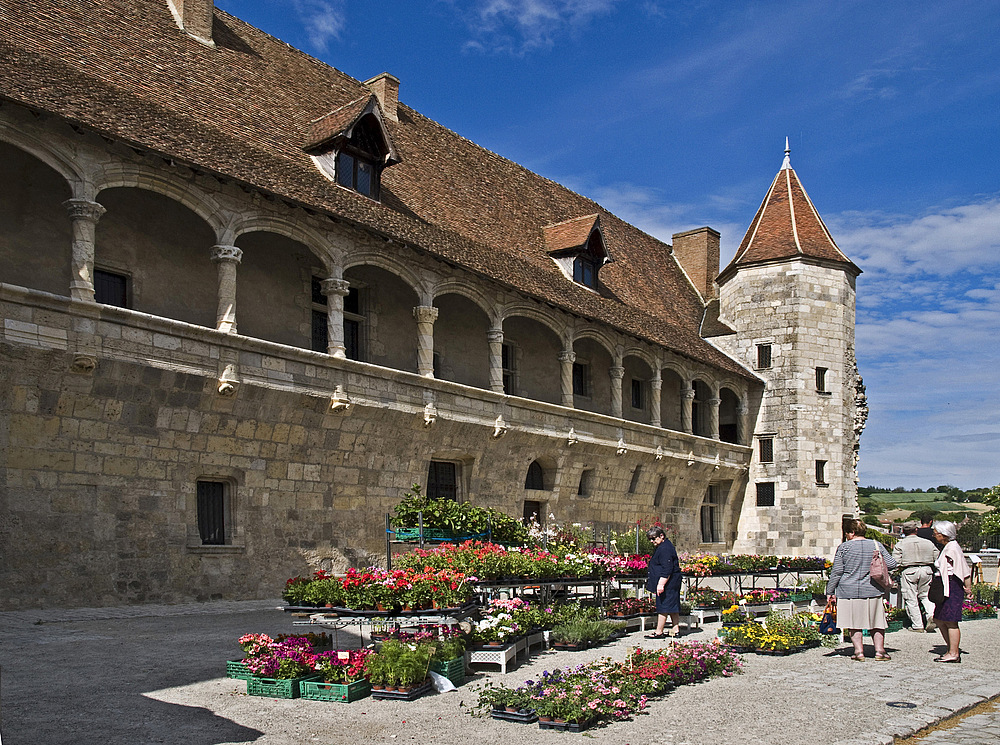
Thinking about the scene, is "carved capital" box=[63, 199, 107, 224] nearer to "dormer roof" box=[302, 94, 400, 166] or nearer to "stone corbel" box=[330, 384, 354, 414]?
"stone corbel" box=[330, 384, 354, 414]

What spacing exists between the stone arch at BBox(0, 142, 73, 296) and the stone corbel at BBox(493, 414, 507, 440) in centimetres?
813

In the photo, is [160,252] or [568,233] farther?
[568,233]

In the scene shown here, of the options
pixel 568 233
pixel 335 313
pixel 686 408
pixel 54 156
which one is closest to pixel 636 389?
pixel 686 408

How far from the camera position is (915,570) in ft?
39.4

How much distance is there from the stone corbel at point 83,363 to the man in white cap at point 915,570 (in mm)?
9980

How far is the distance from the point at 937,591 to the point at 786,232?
66.3 feet

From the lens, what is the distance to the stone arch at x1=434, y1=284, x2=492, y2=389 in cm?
1916

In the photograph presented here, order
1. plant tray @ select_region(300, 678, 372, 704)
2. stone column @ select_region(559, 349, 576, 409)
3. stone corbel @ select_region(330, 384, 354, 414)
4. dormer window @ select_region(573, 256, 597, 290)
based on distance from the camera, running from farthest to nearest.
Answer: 1. dormer window @ select_region(573, 256, 597, 290)
2. stone column @ select_region(559, 349, 576, 409)
3. stone corbel @ select_region(330, 384, 354, 414)
4. plant tray @ select_region(300, 678, 372, 704)

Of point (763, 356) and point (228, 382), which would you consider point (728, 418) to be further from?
point (228, 382)

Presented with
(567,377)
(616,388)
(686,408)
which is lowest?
(686,408)

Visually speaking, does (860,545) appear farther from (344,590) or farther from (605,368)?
(605,368)

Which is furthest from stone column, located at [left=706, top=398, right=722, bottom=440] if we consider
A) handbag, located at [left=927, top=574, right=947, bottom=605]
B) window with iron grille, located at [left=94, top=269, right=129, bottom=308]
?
window with iron grille, located at [left=94, top=269, right=129, bottom=308]

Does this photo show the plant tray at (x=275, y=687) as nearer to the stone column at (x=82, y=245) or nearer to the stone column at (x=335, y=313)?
the stone column at (x=82, y=245)

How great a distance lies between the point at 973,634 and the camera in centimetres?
1243
